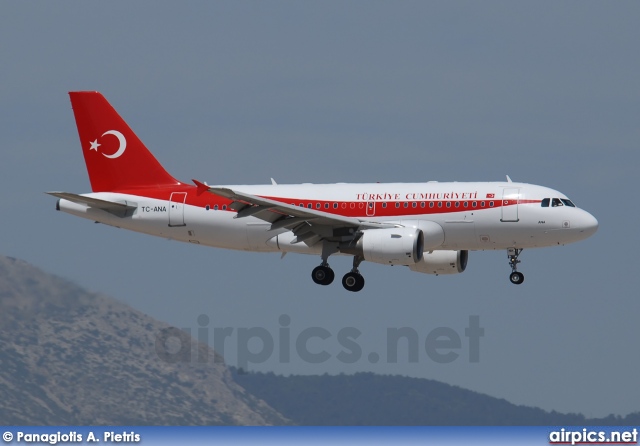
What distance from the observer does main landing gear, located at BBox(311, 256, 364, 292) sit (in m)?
63.0

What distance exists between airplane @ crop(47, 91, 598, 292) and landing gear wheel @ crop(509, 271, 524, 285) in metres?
0.07

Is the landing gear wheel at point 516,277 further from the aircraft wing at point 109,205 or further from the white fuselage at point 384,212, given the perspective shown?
the aircraft wing at point 109,205

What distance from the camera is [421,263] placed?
66000 millimetres

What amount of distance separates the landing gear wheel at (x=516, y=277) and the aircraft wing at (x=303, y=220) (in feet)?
19.5

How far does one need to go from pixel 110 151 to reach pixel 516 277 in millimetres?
20624

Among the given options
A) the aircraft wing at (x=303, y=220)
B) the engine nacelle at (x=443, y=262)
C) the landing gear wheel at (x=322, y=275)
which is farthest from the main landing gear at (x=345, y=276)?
the engine nacelle at (x=443, y=262)

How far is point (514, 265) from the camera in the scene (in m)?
62.8

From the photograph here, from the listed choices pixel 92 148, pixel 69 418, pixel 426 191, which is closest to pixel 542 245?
pixel 426 191

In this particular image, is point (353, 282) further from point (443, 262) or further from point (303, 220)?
point (443, 262)

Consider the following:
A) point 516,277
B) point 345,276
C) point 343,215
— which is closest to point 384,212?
point 343,215

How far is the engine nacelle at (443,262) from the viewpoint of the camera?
216ft

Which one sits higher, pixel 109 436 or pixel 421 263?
pixel 421 263

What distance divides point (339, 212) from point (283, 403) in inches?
2551

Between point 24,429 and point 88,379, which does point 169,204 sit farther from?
point 88,379
